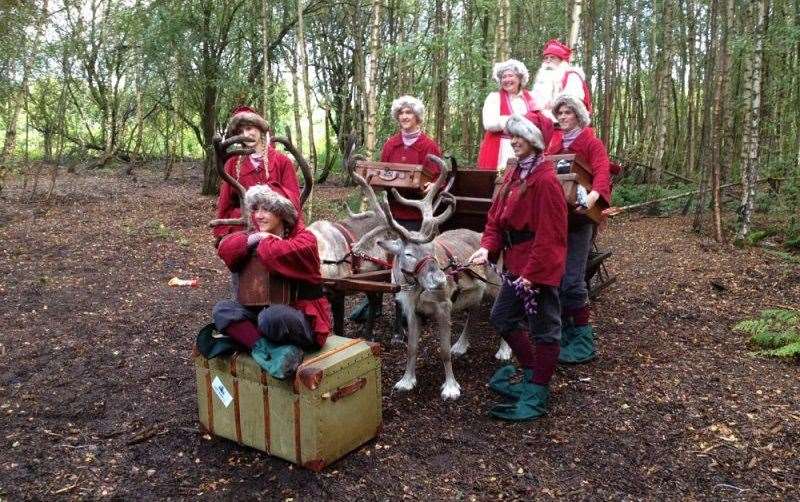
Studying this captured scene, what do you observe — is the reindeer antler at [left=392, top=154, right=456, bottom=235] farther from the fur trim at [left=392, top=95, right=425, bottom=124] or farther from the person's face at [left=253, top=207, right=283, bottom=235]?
the person's face at [left=253, top=207, right=283, bottom=235]

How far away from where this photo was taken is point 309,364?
142 inches

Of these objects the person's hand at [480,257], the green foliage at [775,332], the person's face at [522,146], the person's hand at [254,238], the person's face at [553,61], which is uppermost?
the person's face at [553,61]

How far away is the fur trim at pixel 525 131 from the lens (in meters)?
4.04

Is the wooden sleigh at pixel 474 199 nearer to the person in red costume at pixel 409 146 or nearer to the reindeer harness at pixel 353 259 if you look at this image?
the person in red costume at pixel 409 146

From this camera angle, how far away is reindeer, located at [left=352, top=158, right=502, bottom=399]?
4.55 meters

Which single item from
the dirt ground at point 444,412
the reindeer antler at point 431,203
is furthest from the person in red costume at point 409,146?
the dirt ground at point 444,412

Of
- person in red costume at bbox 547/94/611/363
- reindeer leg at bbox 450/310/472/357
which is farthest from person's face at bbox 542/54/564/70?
reindeer leg at bbox 450/310/472/357

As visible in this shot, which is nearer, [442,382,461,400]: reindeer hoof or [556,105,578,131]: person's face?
[442,382,461,400]: reindeer hoof

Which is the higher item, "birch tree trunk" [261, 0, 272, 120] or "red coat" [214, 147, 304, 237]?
"birch tree trunk" [261, 0, 272, 120]

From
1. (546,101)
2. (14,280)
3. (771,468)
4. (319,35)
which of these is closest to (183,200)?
(14,280)

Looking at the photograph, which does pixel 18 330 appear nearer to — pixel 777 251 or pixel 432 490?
pixel 432 490

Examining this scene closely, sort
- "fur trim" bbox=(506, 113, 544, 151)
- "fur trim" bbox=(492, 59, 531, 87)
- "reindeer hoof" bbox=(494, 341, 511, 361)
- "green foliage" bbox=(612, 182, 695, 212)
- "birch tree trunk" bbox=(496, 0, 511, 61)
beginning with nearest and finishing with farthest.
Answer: "fur trim" bbox=(506, 113, 544, 151) → "reindeer hoof" bbox=(494, 341, 511, 361) → "fur trim" bbox=(492, 59, 531, 87) → "birch tree trunk" bbox=(496, 0, 511, 61) → "green foliage" bbox=(612, 182, 695, 212)

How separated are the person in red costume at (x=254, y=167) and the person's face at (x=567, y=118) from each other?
2121mm

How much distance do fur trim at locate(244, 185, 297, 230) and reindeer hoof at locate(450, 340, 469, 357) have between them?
2.38 metres
